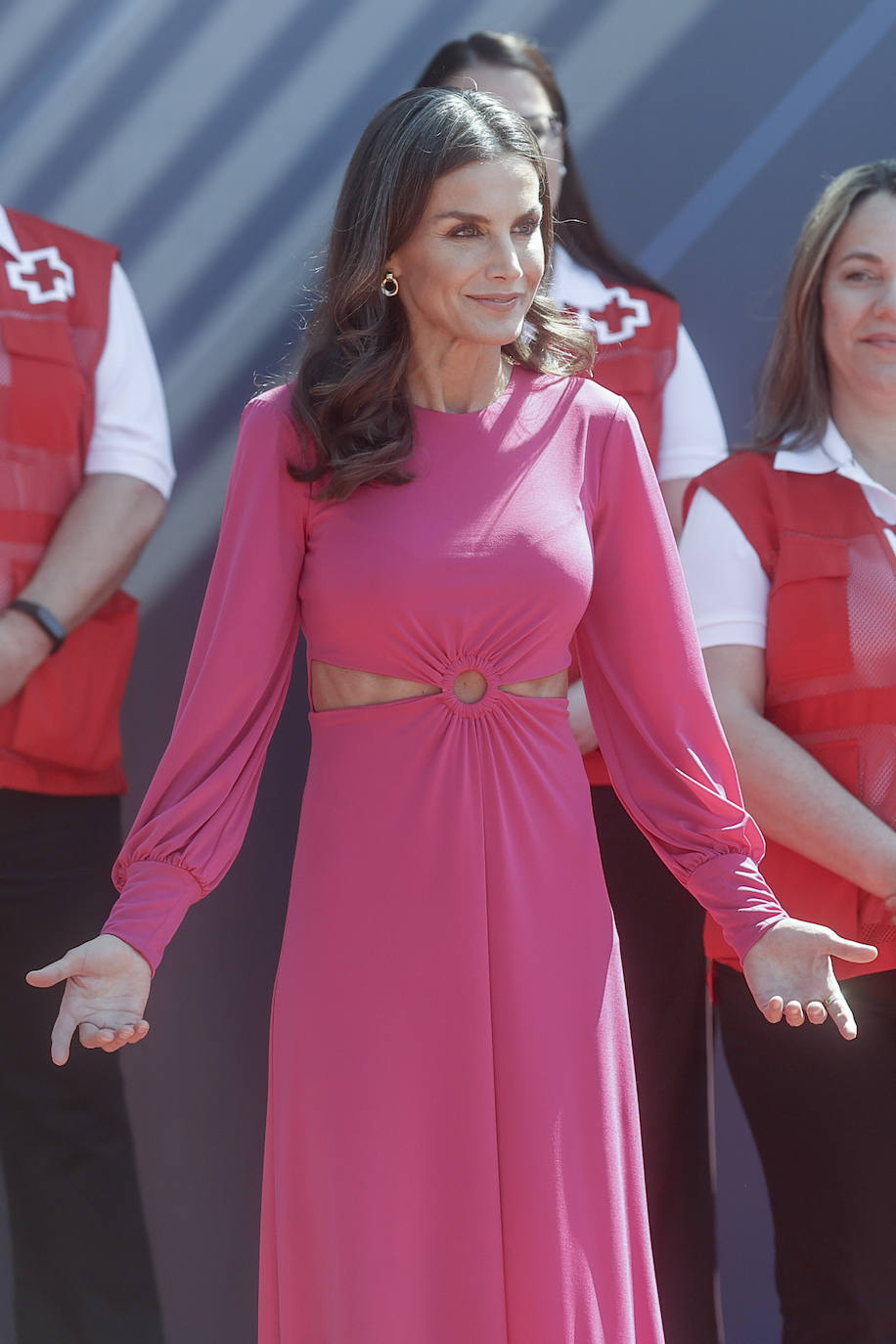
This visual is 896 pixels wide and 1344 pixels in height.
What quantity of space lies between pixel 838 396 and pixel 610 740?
3.16 feet

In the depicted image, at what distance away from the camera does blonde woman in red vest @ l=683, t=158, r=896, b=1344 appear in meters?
2.59

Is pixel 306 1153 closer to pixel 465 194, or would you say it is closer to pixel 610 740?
pixel 610 740

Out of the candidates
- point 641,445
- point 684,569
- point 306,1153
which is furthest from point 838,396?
point 306,1153

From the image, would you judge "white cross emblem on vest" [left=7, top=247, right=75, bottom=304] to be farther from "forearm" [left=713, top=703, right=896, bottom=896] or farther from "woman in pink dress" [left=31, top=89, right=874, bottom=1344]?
"forearm" [left=713, top=703, right=896, bottom=896]

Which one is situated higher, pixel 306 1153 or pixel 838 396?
pixel 838 396

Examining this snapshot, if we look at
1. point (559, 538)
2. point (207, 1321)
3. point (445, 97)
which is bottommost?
point (207, 1321)

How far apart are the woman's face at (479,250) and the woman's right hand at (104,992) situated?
2.98ft

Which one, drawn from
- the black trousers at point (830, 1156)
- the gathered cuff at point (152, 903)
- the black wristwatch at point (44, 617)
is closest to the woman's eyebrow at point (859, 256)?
the black trousers at point (830, 1156)

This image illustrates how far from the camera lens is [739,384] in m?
3.51

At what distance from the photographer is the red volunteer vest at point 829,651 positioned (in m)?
2.65

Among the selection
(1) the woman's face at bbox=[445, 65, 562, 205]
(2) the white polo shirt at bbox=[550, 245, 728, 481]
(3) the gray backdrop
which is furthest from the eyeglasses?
(3) the gray backdrop

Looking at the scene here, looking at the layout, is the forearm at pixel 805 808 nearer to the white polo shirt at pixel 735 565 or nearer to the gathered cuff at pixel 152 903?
the white polo shirt at pixel 735 565

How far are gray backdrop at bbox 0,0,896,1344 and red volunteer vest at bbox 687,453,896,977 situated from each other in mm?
811

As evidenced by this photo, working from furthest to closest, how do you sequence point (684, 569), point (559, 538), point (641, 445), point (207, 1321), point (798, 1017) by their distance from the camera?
point (207, 1321), point (684, 569), point (641, 445), point (559, 538), point (798, 1017)
